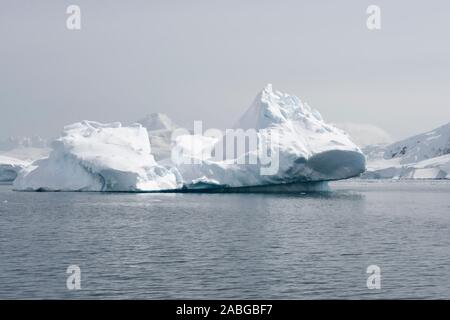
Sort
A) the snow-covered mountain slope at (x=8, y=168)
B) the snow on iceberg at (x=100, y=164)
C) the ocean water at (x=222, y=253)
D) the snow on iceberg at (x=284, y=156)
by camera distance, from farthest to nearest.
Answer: the snow-covered mountain slope at (x=8, y=168) → the snow on iceberg at (x=100, y=164) → the snow on iceberg at (x=284, y=156) → the ocean water at (x=222, y=253)

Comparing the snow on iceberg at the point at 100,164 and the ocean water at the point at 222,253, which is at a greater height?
the snow on iceberg at the point at 100,164

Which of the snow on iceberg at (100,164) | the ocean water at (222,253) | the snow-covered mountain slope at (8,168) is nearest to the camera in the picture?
A: the ocean water at (222,253)

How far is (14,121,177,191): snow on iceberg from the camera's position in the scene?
2741 inches

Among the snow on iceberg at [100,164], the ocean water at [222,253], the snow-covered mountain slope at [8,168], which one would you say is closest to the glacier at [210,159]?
the snow on iceberg at [100,164]

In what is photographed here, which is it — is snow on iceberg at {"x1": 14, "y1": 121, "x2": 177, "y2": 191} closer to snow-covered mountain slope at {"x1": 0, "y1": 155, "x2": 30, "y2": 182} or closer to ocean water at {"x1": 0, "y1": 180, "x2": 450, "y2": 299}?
ocean water at {"x1": 0, "y1": 180, "x2": 450, "y2": 299}

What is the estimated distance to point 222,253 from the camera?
98.7 ft

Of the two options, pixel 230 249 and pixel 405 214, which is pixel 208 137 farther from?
pixel 230 249

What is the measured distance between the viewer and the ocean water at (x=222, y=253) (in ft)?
72.1

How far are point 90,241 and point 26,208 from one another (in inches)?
986

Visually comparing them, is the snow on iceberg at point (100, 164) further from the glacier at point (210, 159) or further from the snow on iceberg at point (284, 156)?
the snow on iceberg at point (284, 156)

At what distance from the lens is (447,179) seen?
199875 mm

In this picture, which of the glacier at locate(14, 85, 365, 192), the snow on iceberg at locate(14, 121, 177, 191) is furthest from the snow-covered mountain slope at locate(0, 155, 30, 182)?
the glacier at locate(14, 85, 365, 192)

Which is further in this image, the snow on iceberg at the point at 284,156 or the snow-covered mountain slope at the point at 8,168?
the snow-covered mountain slope at the point at 8,168

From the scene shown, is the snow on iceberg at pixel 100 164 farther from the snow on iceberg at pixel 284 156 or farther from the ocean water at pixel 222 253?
the ocean water at pixel 222 253
